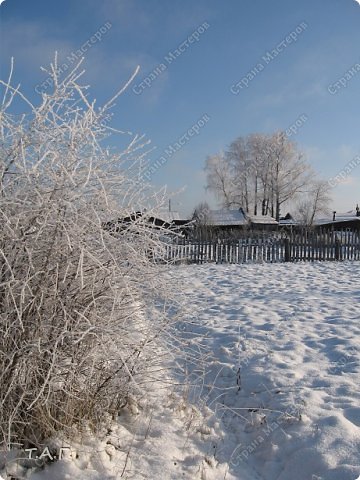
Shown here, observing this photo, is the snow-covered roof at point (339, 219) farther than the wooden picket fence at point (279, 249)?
Yes

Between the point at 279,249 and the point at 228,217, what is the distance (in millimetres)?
28678

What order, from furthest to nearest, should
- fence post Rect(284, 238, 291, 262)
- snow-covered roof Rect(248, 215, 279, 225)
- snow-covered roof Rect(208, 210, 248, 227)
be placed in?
snow-covered roof Rect(248, 215, 279, 225) < snow-covered roof Rect(208, 210, 248, 227) < fence post Rect(284, 238, 291, 262)

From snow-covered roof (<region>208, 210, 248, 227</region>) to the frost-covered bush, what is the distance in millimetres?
38433

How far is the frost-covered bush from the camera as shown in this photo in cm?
211

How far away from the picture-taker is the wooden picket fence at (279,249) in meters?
14.3

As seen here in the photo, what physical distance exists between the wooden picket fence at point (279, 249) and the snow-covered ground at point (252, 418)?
30.0 ft

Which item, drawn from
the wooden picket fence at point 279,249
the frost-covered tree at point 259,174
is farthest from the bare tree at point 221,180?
the wooden picket fence at point 279,249

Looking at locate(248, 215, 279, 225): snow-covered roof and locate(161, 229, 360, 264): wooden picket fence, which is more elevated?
locate(248, 215, 279, 225): snow-covered roof

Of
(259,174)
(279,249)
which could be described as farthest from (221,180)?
(279,249)

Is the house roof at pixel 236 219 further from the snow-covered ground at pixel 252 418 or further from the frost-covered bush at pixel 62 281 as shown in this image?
the frost-covered bush at pixel 62 281

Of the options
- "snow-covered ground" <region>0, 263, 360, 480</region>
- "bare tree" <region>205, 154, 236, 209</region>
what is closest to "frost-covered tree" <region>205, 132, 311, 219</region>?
"bare tree" <region>205, 154, 236, 209</region>

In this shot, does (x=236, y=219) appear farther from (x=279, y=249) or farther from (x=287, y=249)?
(x=287, y=249)

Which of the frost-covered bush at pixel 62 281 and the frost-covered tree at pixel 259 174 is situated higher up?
the frost-covered tree at pixel 259 174

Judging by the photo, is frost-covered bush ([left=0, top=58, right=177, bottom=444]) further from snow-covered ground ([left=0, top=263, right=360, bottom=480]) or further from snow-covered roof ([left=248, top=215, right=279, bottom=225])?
snow-covered roof ([left=248, top=215, right=279, bottom=225])
